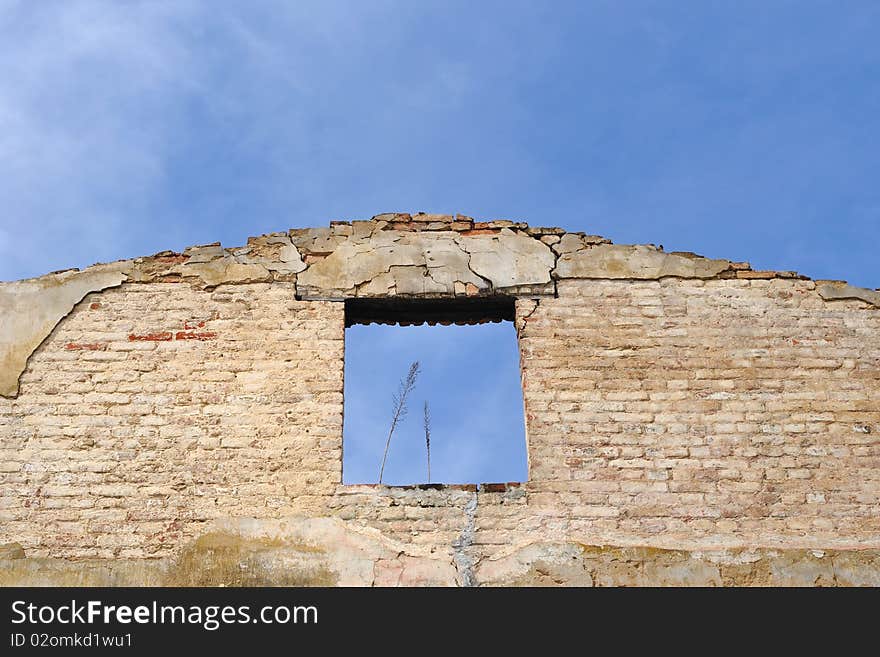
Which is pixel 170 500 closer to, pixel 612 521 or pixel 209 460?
pixel 209 460

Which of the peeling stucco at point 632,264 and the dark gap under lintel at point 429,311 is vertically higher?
the peeling stucco at point 632,264

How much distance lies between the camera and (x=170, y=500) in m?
6.45

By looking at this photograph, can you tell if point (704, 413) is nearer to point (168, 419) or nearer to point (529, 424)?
point (529, 424)

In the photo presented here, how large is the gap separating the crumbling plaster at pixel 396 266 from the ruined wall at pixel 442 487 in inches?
0.7

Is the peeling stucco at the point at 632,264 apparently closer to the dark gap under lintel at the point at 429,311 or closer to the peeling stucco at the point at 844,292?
the dark gap under lintel at the point at 429,311

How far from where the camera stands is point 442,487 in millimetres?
6531

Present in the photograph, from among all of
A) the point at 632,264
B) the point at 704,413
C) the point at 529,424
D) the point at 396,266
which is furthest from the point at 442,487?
the point at 632,264

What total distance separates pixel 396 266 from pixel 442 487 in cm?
166

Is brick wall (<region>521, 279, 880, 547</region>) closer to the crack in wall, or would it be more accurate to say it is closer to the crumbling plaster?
the crumbling plaster

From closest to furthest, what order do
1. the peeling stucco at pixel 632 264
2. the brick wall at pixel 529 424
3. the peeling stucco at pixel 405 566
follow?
the peeling stucco at pixel 405 566 < the brick wall at pixel 529 424 < the peeling stucco at pixel 632 264

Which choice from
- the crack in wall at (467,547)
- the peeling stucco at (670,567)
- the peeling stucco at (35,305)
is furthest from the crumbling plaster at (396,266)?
the peeling stucco at (670,567)

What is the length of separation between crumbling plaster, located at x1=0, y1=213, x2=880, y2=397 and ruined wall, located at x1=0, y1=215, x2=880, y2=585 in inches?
0.7

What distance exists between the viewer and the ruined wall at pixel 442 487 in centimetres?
630
